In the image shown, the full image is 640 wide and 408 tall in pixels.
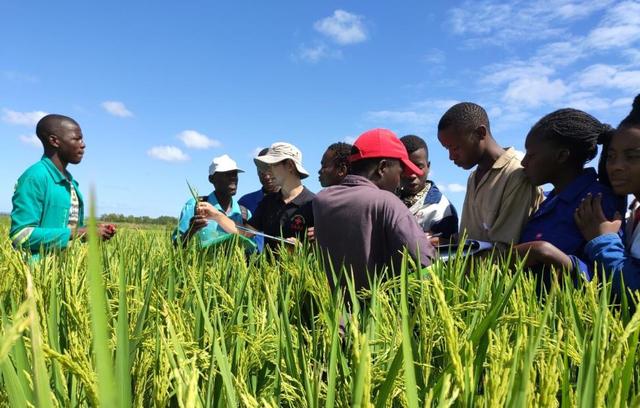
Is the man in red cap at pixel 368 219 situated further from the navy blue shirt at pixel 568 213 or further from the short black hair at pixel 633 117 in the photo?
the short black hair at pixel 633 117

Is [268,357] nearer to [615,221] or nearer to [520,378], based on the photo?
[520,378]

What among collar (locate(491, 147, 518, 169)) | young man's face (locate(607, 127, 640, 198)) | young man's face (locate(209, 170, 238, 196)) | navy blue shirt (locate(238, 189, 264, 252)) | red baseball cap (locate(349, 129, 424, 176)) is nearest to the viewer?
young man's face (locate(607, 127, 640, 198))

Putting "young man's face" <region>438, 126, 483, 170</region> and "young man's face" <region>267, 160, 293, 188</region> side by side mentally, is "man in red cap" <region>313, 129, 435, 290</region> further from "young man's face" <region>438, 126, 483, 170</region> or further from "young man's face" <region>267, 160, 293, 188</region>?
"young man's face" <region>267, 160, 293, 188</region>

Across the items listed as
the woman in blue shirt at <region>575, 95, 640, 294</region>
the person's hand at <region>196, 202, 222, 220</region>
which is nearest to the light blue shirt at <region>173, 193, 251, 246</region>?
the person's hand at <region>196, 202, 222, 220</region>

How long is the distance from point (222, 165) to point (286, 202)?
3.01ft

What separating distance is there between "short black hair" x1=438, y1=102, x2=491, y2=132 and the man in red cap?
1.82ft

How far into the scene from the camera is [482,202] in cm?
243

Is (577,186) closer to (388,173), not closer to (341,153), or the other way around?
(388,173)

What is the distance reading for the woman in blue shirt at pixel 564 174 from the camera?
1929 millimetres

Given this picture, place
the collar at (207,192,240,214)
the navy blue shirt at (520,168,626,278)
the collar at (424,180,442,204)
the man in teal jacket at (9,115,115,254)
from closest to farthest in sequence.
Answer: the navy blue shirt at (520,168,626,278)
the man in teal jacket at (9,115,115,254)
the collar at (424,180,442,204)
the collar at (207,192,240,214)

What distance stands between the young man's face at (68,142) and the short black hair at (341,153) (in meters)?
1.88

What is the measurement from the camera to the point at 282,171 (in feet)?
12.1

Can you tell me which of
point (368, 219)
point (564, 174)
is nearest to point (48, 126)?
point (368, 219)

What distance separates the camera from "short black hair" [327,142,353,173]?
11.9ft
